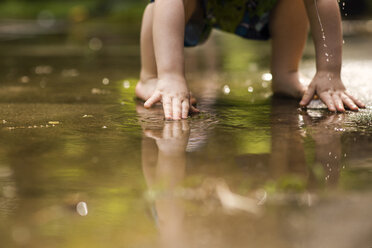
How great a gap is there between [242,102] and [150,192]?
112 cm

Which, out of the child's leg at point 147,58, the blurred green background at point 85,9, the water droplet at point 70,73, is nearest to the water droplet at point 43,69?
the water droplet at point 70,73

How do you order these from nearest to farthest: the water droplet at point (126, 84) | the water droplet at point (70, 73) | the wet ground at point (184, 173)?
the wet ground at point (184, 173)
the water droplet at point (126, 84)
the water droplet at point (70, 73)

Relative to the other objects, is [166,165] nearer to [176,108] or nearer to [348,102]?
[176,108]

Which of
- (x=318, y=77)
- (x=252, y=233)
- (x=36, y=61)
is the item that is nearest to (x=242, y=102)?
(x=318, y=77)

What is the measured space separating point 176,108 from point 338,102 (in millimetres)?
540

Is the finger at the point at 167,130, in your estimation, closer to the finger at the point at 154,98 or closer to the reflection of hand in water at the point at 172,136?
the reflection of hand in water at the point at 172,136

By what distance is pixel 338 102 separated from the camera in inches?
76.9

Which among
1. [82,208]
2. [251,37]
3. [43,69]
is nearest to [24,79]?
[43,69]

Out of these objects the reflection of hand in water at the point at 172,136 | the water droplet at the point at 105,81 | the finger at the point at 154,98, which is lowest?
the reflection of hand in water at the point at 172,136

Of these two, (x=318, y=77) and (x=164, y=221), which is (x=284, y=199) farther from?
(x=318, y=77)

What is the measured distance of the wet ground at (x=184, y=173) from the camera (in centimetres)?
92

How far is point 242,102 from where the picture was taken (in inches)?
85.4

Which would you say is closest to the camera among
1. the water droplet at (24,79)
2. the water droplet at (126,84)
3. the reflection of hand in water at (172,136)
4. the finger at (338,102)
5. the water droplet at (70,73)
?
the reflection of hand in water at (172,136)

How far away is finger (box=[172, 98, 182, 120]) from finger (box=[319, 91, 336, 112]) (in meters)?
0.49
